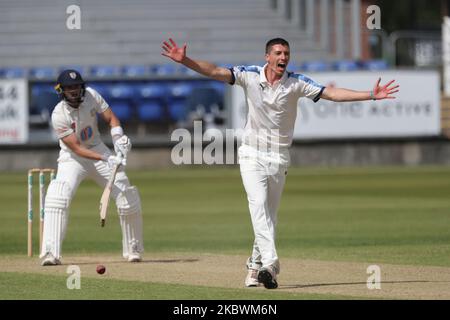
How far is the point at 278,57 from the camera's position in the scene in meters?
10.4

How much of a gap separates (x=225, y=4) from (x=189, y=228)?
62.7 ft

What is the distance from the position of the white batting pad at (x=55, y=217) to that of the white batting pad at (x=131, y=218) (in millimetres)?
590

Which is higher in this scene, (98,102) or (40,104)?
(40,104)

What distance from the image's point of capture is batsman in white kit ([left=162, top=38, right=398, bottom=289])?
10.4 meters

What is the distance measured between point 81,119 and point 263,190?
9.55 ft

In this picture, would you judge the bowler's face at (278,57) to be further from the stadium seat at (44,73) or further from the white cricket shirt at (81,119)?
the stadium seat at (44,73)

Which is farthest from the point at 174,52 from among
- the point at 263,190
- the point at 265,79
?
the point at 263,190

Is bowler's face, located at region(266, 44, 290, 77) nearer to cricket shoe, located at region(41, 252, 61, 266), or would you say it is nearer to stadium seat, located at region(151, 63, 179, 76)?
cricket shoe, located at region(41, 252, 61, 266)

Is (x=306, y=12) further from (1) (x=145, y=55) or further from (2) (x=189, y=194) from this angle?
(2) (x=189, y=194)

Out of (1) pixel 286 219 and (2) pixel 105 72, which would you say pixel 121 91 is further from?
(1) pixel 286 219

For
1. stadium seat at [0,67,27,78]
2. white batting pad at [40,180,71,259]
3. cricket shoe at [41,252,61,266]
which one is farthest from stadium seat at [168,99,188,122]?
cricket shoe at [41,252,61,266]

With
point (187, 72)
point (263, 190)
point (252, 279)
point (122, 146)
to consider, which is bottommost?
point (252, 279)

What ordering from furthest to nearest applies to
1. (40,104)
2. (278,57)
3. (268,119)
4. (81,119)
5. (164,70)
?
(164,70), (40,104), (81,119), (268,119), (278,57)

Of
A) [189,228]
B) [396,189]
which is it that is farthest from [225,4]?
[189,228]
